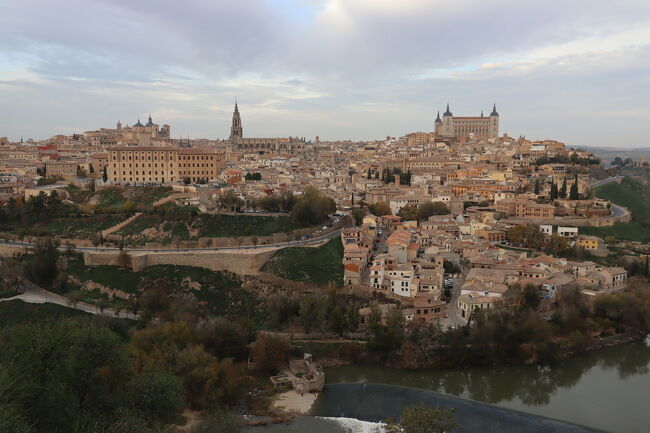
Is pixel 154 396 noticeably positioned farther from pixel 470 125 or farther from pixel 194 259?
pixel 470 125

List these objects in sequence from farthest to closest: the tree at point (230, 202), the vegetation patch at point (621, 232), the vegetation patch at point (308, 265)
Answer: the vegetation patch at point (621, 232), the tree at point (230, 202), the vegetation patch at point (308, 265)

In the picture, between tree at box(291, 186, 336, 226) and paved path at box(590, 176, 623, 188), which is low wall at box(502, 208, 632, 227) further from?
paved path at box(590, 176, 623, 188)

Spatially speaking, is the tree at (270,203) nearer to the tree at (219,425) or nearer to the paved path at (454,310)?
the paved path at (454,310)

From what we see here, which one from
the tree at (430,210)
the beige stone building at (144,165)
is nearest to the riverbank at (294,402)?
the tree at (430,210)

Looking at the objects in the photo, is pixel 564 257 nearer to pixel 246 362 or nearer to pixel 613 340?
pixel 613 340

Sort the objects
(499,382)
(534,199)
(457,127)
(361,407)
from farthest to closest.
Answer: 1. (457,127)
2. (534,199)
3. (499,382)
4. (361,407)

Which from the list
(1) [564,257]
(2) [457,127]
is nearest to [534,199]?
(1) [564,257]

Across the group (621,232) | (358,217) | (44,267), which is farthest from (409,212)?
(44,267)
